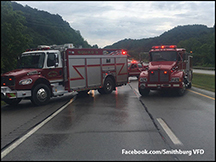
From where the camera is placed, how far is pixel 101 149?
15.8 ft

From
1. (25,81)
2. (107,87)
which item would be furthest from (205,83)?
(25,81)

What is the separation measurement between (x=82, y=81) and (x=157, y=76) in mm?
4124

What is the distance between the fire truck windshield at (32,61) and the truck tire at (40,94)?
1052 mm

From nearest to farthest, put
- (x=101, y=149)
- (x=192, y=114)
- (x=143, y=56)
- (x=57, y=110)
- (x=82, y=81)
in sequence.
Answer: (x=101, y=149) → (x=192, y=114) → (x=57, y=110) → (x=82, y=81) → (x=143, y=56)

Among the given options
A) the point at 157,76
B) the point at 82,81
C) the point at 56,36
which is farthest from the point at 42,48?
the point at 56,36

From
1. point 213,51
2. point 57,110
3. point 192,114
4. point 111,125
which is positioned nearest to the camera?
point 111,125

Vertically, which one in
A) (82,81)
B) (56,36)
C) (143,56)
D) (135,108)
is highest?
(56,36)

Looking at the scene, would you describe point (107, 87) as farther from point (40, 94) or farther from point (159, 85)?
point (40, 94)

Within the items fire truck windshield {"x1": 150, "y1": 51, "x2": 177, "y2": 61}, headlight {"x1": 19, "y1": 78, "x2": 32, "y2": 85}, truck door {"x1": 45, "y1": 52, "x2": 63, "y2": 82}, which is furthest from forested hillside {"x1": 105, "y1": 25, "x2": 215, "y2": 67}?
headlight {"x1": 19, "y1": 78, "x2": 32, "y2": 85}

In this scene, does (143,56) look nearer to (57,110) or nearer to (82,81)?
(82,81)

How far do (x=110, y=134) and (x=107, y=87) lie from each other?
8895 millimetres

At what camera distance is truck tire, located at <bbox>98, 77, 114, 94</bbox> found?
14547 mm

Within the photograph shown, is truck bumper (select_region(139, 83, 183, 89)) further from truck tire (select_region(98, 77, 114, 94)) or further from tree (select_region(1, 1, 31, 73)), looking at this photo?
tree (select_region(1, 1, 31, 73))

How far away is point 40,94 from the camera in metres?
10.7
